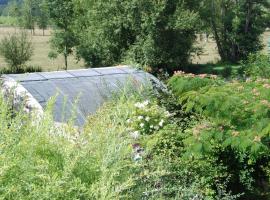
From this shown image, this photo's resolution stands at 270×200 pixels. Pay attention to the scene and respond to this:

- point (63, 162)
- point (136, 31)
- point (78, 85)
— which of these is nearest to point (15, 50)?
point (136, 31)

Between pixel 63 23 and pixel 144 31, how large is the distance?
9358 millimetres

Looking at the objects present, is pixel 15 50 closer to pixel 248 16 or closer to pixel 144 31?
pixel 144 31

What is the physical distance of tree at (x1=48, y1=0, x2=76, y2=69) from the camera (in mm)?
35062

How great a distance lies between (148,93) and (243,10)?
96.6 ft

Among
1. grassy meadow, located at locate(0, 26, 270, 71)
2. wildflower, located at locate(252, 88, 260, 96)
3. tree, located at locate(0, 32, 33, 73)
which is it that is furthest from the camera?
grassy meadow, located at locate(0, 26, 270, 71)

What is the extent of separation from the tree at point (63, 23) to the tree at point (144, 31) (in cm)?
436

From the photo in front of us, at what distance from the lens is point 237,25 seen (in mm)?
35781

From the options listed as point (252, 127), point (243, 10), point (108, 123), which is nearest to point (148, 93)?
point (252, 127)

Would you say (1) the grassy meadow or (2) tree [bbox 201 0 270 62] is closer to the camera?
(2) tree [bbox 201 0 270 62]

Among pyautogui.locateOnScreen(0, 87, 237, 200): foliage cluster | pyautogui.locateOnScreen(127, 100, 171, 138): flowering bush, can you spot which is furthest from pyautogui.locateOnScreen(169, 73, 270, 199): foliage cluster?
pyautogui.locateOnScreen(0, 87, 237, 200): foliage cluster

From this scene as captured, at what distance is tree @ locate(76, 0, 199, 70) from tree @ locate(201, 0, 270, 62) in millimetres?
5549

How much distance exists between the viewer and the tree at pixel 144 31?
94.6ft

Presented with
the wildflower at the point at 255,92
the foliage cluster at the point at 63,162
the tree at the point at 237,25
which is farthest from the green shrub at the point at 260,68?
the tree at the point at 237,25

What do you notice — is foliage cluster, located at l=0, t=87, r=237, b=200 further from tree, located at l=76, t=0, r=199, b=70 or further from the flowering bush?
tree, located at l=76, t=0, r=199, b=70
